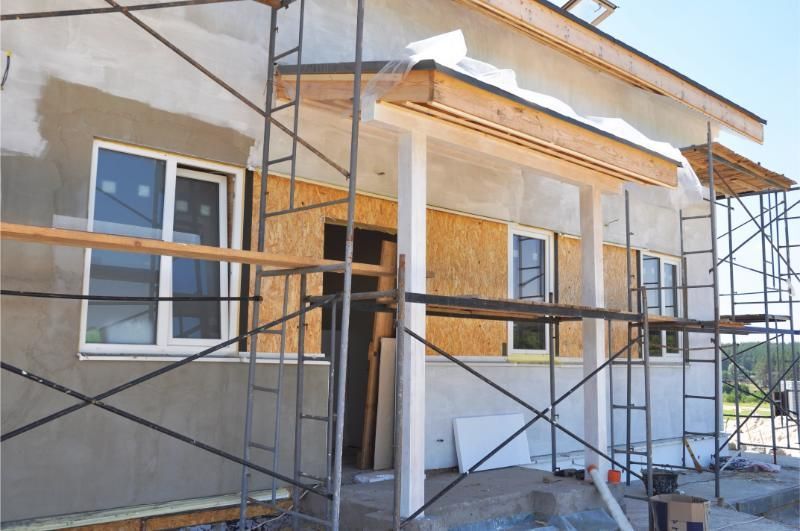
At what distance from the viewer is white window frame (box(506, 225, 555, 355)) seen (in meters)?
9.91

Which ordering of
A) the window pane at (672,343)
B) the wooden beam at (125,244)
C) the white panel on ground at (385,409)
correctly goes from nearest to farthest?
the wooden beam at (125,244) < the white panel on ground at (385,409) < the window pane at (672,343)

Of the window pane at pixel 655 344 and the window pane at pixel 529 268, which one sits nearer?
the window pane at pixel 529 268

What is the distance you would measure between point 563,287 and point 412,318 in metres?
4.96

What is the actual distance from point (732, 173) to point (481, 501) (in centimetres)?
827

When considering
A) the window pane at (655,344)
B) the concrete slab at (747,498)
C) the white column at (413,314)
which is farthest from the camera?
the window pane at (655,344)

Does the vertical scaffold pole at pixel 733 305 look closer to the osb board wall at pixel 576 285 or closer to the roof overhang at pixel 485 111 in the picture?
the osb board wall at pixel 576 285

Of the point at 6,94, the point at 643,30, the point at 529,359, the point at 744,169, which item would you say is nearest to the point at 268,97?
the point at 6,94

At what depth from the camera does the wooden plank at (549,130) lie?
5.75m

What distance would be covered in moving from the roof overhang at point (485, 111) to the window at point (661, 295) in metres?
5.15

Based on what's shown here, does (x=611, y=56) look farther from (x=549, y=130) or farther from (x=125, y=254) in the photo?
(x=125, y=254)

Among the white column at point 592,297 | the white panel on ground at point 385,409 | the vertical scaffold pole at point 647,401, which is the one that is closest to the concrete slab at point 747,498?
the vertical scaffold pole at point 647,401

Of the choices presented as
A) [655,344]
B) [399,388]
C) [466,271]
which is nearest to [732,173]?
[655,344]

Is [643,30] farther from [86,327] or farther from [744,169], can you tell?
[86,327]

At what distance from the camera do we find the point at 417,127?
6.45 meters
